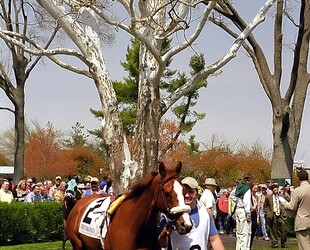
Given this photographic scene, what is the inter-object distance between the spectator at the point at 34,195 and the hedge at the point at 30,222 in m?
1.25

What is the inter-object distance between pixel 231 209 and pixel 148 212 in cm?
1545

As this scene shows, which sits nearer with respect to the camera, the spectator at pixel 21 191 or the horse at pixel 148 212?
the horse at pixel 148 212

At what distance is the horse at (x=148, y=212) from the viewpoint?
6504mm

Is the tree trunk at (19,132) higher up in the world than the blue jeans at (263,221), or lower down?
higher up

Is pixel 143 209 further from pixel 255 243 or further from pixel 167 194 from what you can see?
pixel 255 243

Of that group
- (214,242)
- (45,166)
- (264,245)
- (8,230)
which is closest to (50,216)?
(8,230)

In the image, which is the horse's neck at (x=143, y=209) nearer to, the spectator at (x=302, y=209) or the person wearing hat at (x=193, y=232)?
the person wearing hat at (x=193, y=232)

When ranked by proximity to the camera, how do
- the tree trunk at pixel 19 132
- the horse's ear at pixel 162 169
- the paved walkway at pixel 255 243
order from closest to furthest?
the horse's ear at pixel 162 169, the paved walkway at pixel 255 243, the tree trunk at pixel 19 132

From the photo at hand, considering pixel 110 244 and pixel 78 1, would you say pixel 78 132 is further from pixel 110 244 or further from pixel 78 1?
pixel 110 244

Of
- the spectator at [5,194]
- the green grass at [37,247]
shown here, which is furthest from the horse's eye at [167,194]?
the spectator at [5,194]

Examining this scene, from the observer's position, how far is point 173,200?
6.65 m

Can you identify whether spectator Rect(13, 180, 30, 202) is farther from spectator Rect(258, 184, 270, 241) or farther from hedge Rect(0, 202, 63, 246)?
spectator Rect(258, 184, 270, 241)

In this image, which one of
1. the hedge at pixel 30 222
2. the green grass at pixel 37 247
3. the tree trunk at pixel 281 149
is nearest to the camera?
the green grass at pixel 37 247

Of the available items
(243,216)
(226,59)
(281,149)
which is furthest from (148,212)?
(281,149)
